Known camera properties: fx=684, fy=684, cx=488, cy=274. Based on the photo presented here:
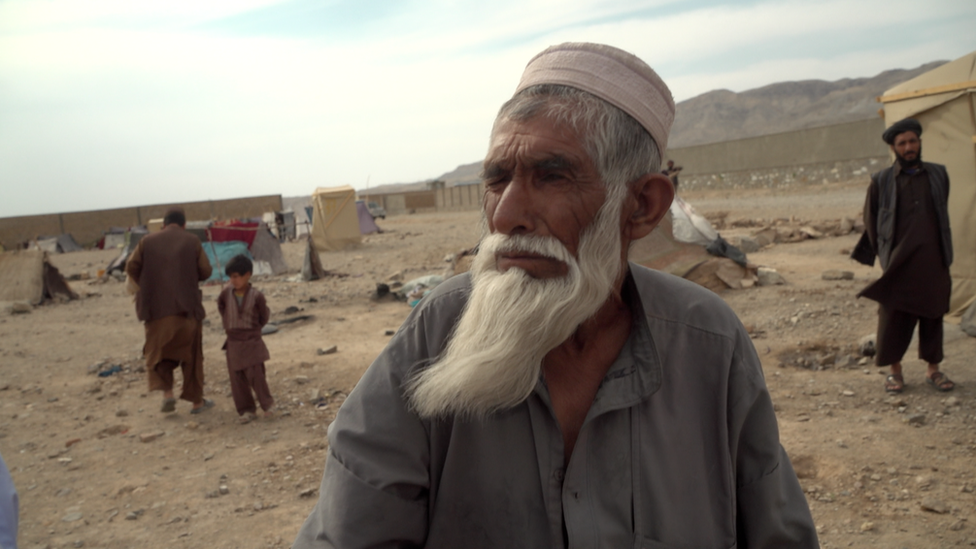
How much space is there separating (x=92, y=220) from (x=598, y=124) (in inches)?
1645

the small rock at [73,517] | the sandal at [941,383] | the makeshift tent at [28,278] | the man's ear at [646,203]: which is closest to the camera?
the man's ear at [646,203]

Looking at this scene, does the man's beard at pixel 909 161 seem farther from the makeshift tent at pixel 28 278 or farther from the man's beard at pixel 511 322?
the makeshift tent at pixel 28 278

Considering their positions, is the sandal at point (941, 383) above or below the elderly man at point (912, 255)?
below

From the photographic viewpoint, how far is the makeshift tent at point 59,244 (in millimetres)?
30438

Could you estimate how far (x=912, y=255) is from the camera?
478cm

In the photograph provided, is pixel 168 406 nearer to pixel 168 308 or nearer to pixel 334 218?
pixel 168 308

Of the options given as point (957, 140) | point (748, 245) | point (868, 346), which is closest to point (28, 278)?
point (748, 245)

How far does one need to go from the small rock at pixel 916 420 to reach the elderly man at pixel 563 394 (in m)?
3.45

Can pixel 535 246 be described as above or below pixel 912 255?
above

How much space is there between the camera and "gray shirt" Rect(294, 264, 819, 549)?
1.29 m

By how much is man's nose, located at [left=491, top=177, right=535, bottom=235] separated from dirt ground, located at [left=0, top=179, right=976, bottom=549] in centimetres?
120

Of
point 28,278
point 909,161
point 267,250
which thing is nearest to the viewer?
point 909,161

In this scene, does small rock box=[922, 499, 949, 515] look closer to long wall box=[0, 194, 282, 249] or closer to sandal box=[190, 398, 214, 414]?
sandal box=[190, 398, 214, 414]

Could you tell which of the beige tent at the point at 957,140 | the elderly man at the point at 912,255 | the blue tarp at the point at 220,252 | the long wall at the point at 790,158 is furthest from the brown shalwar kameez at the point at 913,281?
the long wall at the point at 790,158
